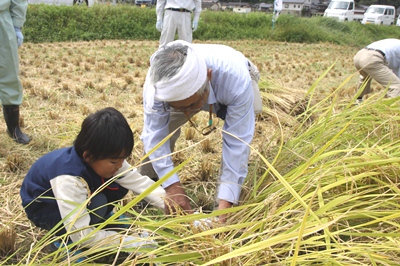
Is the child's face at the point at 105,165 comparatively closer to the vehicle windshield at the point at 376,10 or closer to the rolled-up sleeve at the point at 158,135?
the rolled-up sleeve at the point at 158,135

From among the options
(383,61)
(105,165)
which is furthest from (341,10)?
(105,165)

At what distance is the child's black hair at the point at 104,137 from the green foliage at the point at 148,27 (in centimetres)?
850

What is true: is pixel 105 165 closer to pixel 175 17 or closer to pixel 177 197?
pixel 177 197

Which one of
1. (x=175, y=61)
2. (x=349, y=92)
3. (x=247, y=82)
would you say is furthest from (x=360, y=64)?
(x=175, y=61)

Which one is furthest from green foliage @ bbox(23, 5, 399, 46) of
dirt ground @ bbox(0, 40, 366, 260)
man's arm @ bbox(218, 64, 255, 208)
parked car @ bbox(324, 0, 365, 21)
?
man's arm @ bbox(218, 64, 255, 208)

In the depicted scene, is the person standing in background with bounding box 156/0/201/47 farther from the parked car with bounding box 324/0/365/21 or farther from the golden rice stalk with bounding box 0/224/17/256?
the parked car with bounding box 324/0/365/21

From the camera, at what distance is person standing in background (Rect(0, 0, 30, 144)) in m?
2.55

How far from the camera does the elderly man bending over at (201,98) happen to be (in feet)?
4.85

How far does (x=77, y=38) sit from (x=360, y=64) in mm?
7754

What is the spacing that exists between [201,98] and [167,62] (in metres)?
0.24

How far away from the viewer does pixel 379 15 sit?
73.7ft

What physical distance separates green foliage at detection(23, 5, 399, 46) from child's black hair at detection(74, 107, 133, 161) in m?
8.50

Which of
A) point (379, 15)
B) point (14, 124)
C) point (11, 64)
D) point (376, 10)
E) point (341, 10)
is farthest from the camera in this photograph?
point (376, 10)

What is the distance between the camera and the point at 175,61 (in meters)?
1.47
